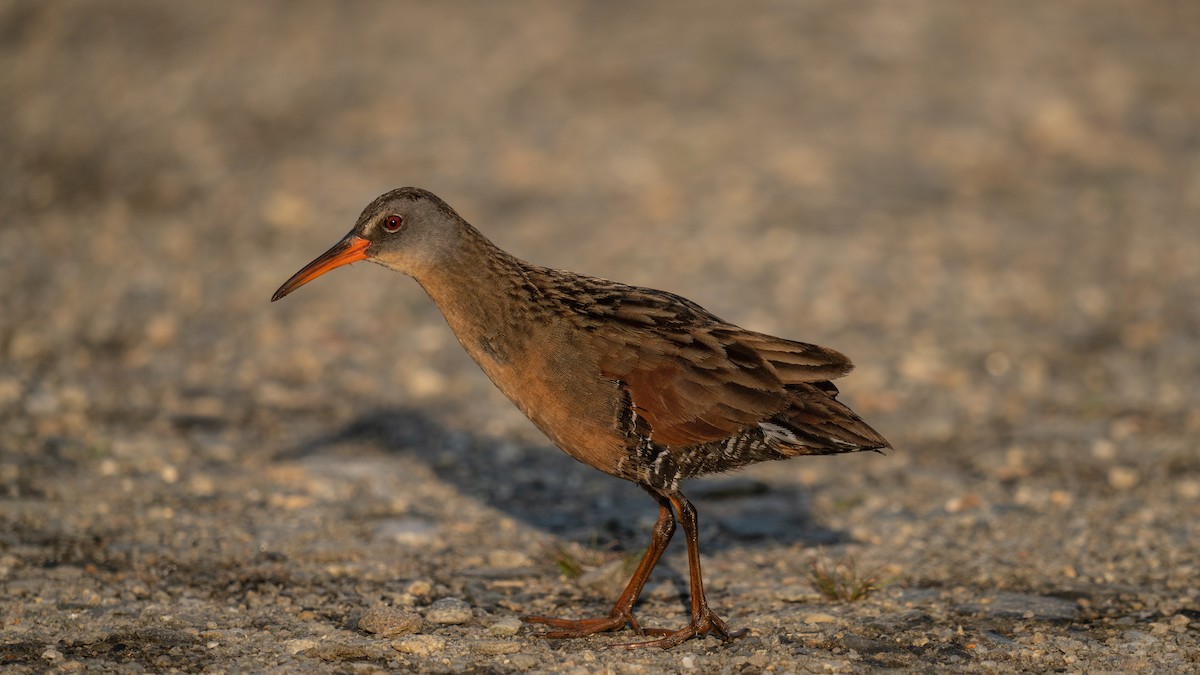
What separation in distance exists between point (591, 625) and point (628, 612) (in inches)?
6.5

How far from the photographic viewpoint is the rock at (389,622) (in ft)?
17.1

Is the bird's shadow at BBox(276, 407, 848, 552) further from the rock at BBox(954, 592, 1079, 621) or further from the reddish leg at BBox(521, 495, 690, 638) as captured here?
the rock at BBox(954, 592, 1079, 621)

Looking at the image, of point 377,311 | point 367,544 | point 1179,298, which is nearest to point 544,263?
point 377,311

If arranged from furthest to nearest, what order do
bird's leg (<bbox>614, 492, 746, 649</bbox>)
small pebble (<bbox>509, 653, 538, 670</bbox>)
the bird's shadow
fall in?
the bird's shadow, bird's leg (<bbox>614, 492, 746, 649</bbox>), small pebble (<bbox>509, 653, 538, 670</bbox>)

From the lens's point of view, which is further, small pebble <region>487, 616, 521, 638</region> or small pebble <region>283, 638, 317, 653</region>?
small pebble <region>487, 616, 521, 638</region>

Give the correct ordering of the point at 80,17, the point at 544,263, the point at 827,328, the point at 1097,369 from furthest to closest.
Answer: the point at 80,17 < the point at 544,263 < the point at 827,328 < the point at 1097,369

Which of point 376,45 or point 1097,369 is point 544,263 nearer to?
point 1097,369

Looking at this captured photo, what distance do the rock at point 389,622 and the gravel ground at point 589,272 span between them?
0.09ft

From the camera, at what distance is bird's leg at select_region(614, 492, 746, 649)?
17.0 ft

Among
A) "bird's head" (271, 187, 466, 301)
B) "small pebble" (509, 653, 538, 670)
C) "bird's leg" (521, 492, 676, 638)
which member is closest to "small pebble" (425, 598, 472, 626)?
"bird's leg" (521, 492, 676, 638)

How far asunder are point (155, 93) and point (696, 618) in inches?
384

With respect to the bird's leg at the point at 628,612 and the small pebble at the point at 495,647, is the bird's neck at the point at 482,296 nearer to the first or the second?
the bird's leg at the point at 628,612

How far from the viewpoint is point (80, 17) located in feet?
48.5

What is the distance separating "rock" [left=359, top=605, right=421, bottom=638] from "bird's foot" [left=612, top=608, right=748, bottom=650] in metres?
0.84
